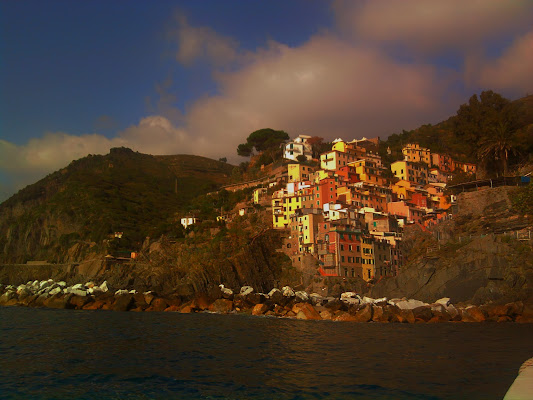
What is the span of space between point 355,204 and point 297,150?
979 inches

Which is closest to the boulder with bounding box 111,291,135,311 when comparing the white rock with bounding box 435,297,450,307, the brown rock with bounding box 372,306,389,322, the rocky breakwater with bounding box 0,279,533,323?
the rocky breakwater with bounding box 0,279,533,323

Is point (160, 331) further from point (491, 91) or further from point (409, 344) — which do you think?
point (491, 91)

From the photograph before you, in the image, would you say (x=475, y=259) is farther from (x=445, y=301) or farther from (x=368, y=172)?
(x=368, y=172)

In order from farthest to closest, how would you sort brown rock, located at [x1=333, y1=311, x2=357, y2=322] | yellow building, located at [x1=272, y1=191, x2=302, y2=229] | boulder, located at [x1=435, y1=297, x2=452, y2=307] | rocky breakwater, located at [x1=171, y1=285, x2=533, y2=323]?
1. yellow building, located at [x1=272, y1=191, x2=302, y2=229]
2. boulder, located at [x1=435, y1=297, x2=452, y2=307]
3. brown rock, located at [x1=333, y1=311, x2=357, y2=322]
4. rocky breakwater, located at [x1=171, y1=285, x2=533, y2=323]

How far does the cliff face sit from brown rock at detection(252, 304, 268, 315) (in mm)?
16192

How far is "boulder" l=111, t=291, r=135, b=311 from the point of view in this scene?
154 feet

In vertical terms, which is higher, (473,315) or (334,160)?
(334,160)

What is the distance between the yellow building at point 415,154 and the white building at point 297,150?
66.4 ft

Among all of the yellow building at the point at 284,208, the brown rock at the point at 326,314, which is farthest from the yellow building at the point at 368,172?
the brown rock at the point at 326,314

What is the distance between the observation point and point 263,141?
351 ft

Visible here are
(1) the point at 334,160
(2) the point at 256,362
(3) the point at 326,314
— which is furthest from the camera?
(1) the point at 334,160

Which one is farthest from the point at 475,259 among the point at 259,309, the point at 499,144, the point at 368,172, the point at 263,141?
the point at 263,141

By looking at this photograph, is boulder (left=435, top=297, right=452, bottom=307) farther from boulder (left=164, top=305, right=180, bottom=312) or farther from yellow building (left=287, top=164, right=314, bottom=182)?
yellow building (left=287, top=164, right=314, bottom=182)

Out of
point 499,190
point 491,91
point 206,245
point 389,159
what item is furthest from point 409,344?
point 389,159
